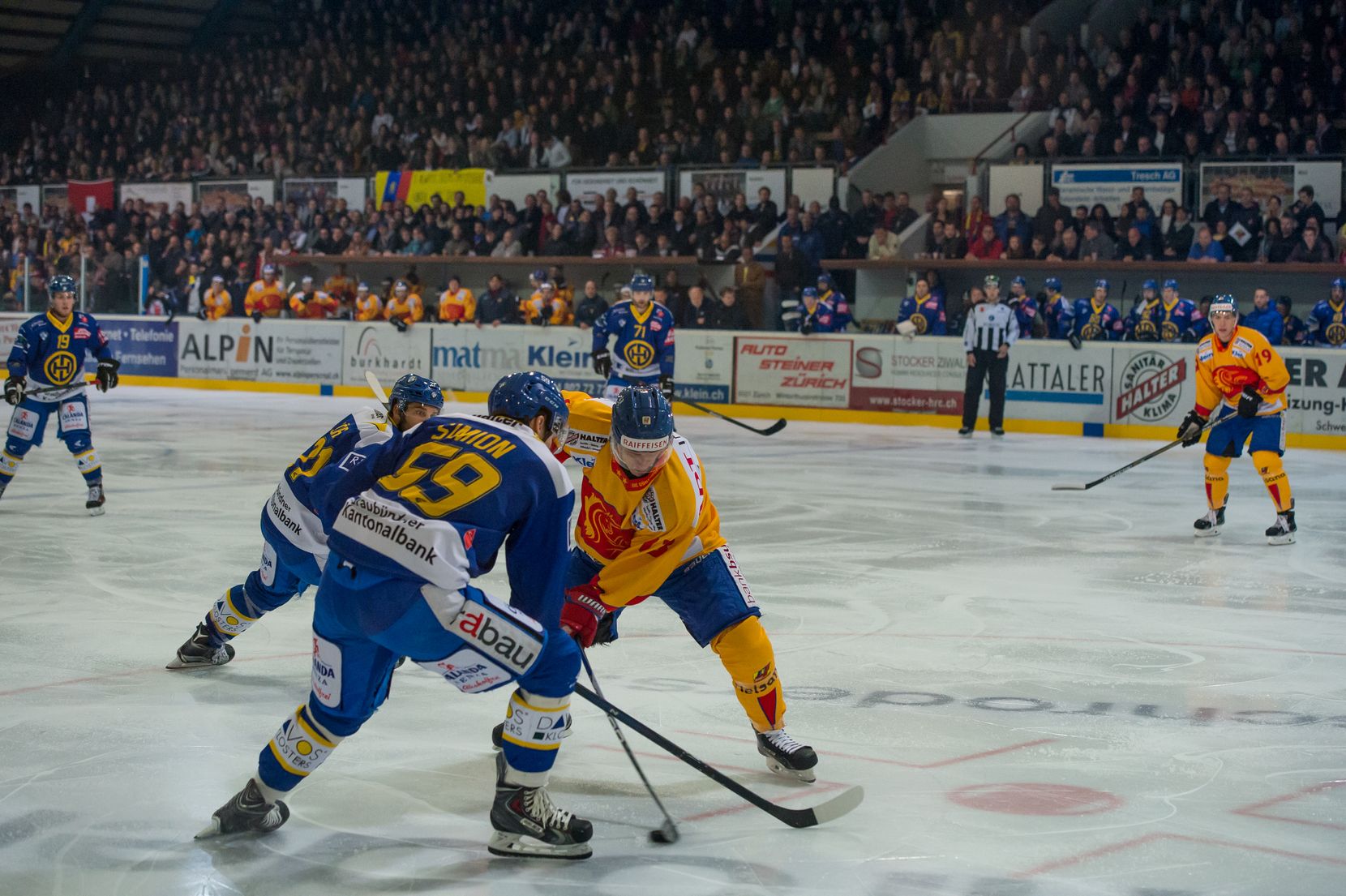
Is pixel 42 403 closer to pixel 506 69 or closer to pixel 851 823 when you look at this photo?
pixel 851 823

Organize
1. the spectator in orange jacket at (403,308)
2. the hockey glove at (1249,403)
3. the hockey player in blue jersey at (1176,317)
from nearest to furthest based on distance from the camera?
the hockey glove at (1249,403), the hockey player in blue jersey at (1176,317), the spectator in orange jacket at (403,308)

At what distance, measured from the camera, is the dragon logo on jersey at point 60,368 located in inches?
375

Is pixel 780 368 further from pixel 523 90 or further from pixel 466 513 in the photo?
pixel 466 513

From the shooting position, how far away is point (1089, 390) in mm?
15844

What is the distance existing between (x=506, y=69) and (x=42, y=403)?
54.8ft

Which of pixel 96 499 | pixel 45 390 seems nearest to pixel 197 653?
pixel 96 499

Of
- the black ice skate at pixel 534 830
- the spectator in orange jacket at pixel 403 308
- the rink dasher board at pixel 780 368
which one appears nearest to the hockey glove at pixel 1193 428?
the rink dasher board at pixel 780 368

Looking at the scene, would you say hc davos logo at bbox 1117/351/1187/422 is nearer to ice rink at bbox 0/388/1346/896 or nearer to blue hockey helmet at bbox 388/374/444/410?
ice rink at bbox 0/388/1346/896

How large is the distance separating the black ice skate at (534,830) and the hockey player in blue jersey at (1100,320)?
1342cm

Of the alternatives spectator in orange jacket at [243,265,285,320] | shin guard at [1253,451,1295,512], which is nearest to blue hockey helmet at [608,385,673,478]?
shin guard at [1253,451,1295,512]

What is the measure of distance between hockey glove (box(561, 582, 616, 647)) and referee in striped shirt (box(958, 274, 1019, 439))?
11.9m

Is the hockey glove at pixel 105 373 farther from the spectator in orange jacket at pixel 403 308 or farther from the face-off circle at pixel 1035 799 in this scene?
the spectator in orange jacket at pixel 403 308

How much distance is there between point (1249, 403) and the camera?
911cm

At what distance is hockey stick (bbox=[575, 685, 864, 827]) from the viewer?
12.1 ft
